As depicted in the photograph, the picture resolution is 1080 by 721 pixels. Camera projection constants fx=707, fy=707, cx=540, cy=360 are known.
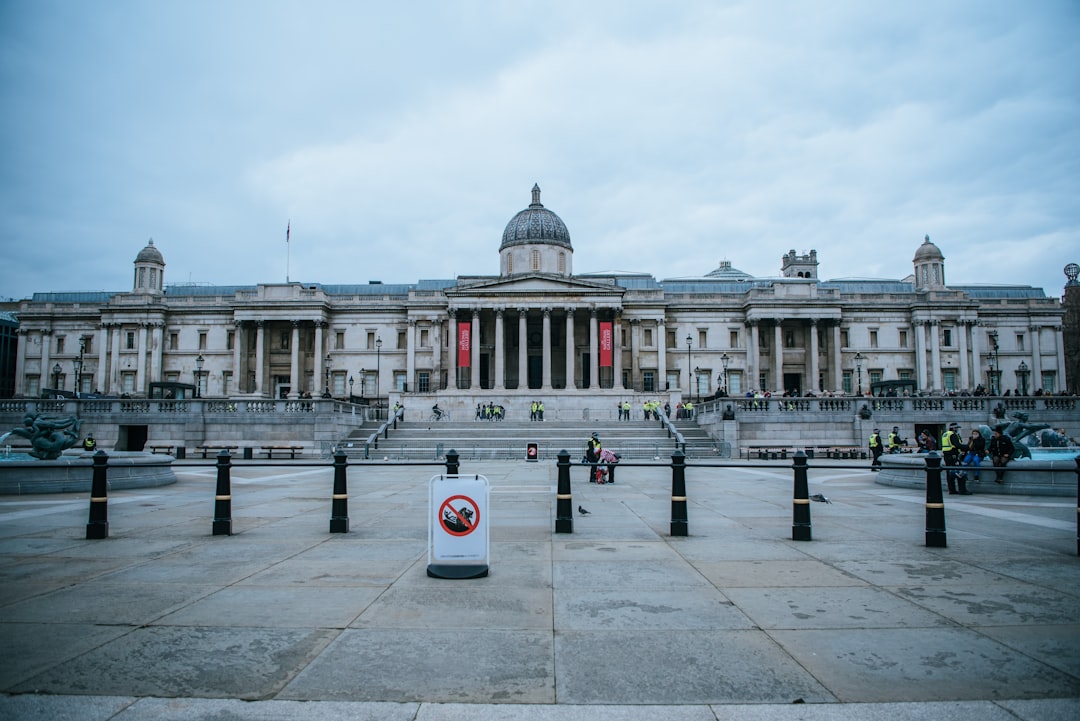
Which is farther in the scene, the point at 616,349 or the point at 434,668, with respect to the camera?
the point at 616,349

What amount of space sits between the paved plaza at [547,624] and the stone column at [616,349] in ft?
181

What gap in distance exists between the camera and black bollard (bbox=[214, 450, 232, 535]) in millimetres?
11883

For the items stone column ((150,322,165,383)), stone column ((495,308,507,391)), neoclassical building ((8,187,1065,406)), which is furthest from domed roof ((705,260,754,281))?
stone column ((150,322,165,383))

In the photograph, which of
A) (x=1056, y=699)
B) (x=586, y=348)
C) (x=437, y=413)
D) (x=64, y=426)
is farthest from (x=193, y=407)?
(x=1056, y=699)

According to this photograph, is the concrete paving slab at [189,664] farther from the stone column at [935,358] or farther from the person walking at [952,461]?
the stone column at [935,358]

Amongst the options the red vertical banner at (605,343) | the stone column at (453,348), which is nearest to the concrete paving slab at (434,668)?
the red vertical banner at (605,343)

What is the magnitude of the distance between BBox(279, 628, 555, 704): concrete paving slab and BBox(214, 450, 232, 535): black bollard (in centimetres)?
649

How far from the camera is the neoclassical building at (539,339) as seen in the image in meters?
74.2

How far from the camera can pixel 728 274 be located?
326ft

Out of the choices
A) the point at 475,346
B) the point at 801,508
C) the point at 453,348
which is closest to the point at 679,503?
the point at 801,508

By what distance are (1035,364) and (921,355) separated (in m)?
14.7

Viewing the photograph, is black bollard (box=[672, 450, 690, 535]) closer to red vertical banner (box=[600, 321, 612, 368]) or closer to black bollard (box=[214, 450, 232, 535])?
black bollard (box=[214, 450, 232, 535])

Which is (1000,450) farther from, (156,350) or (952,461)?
(156,350)

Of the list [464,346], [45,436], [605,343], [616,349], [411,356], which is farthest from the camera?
[411,356]
